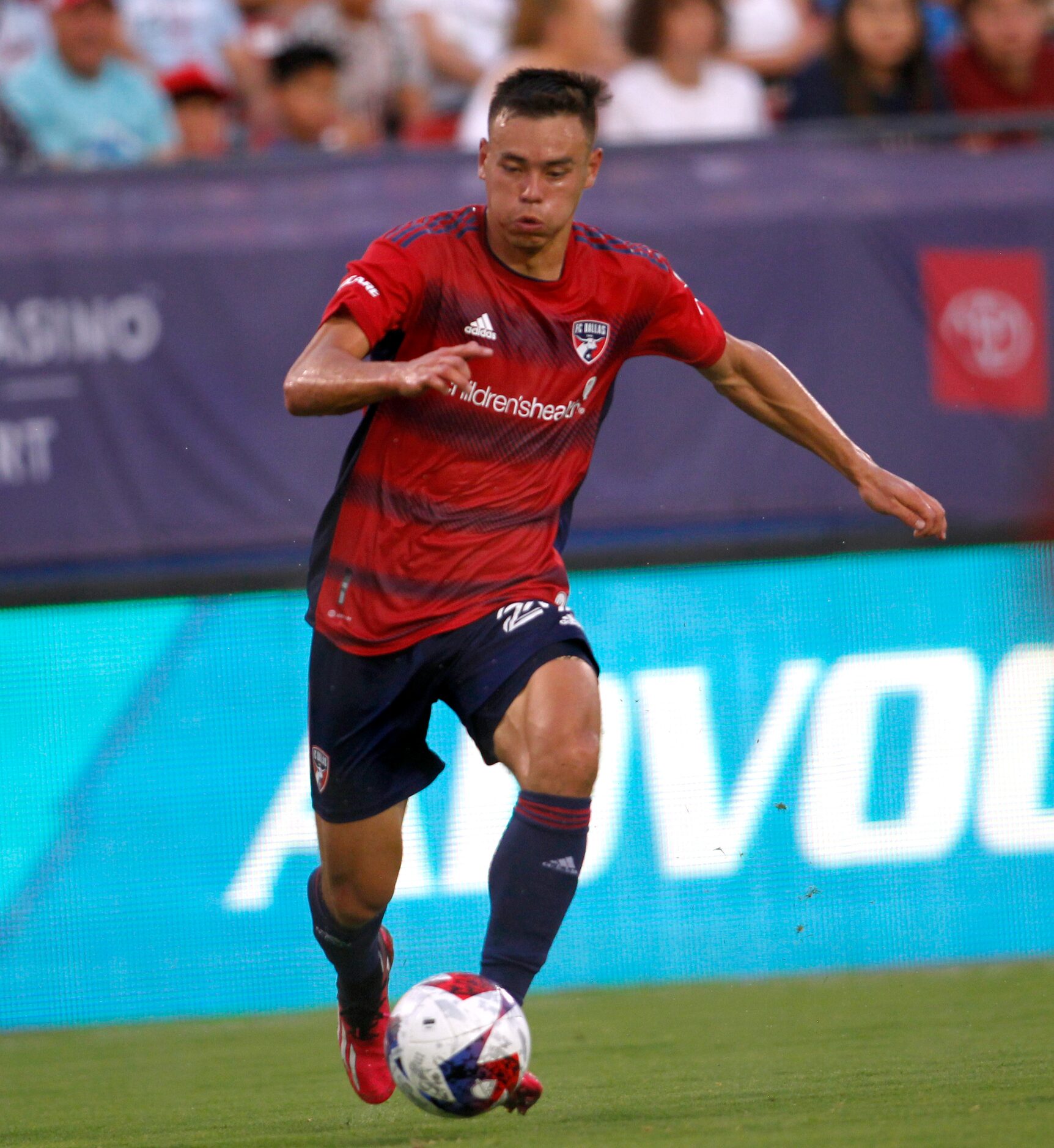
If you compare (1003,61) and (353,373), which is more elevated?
(353,373)

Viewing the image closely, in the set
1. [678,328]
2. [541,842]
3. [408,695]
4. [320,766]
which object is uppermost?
[678,328]

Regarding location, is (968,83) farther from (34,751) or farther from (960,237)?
(34,751)

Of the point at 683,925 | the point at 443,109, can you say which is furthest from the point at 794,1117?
the point at 443,109

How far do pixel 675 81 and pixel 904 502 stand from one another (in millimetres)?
5800

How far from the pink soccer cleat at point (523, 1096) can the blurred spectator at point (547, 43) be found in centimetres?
587

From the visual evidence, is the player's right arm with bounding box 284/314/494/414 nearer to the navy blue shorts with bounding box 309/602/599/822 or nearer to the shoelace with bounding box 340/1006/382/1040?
the navy blue shorts with bounding box 309/602/599/822

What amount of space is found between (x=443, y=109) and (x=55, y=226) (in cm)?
253

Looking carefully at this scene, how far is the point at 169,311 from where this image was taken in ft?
28.6

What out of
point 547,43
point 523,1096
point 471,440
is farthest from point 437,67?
point 523,1096

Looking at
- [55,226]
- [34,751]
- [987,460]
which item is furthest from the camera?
[987,460]

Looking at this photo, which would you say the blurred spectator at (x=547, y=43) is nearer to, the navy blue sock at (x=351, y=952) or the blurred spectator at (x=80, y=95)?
the blurred spectator at (x=80, y=95)

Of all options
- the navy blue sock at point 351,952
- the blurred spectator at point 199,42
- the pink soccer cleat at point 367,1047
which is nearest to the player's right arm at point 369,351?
the navy blue sock at point 351,952

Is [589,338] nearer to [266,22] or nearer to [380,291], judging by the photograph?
[380,291]

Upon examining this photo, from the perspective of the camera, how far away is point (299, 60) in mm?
9609
